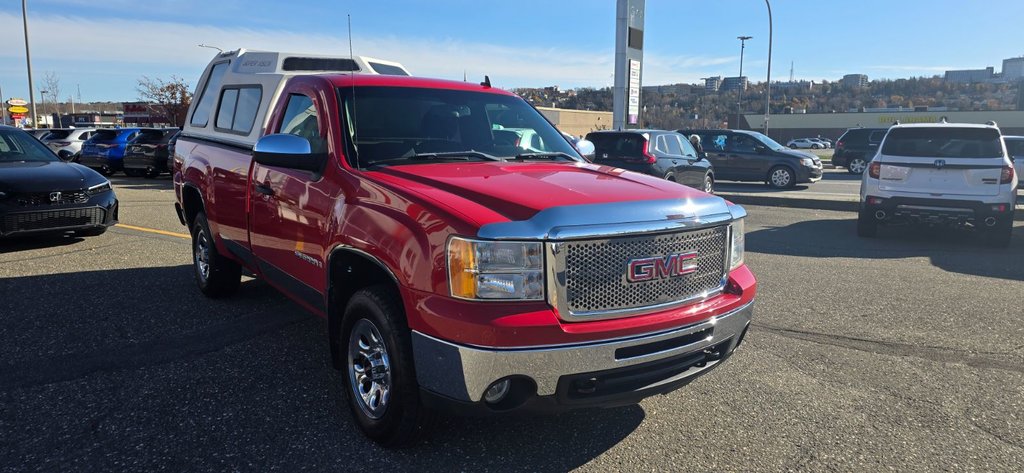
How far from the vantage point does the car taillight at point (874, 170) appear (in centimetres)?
920

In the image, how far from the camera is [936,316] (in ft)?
18.0

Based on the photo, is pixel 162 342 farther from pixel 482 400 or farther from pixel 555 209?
pixel 555 209

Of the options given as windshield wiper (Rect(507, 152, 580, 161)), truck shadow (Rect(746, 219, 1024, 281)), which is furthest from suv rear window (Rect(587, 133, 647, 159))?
windshield wiper (Rect(507, 152, 580, 161))

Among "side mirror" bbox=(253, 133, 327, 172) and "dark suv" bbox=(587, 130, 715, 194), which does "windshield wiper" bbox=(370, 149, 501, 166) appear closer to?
"side mirror" bbox=(253, 133, 327, 172)

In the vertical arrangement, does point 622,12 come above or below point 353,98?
above

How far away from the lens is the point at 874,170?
364 inches

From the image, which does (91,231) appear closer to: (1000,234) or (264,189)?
(264,189)

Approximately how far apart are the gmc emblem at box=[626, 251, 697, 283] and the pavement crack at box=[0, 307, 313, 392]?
10.2 ft

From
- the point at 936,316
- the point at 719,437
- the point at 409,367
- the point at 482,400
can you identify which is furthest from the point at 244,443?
the point at 936,316

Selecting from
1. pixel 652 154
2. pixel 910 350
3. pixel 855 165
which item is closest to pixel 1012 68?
pixel 855 165

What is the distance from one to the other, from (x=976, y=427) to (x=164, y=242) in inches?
347

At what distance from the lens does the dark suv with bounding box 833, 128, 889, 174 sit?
24.0 meters

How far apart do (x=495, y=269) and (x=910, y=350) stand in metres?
3.53

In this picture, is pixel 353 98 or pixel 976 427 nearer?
pixel 976 427
